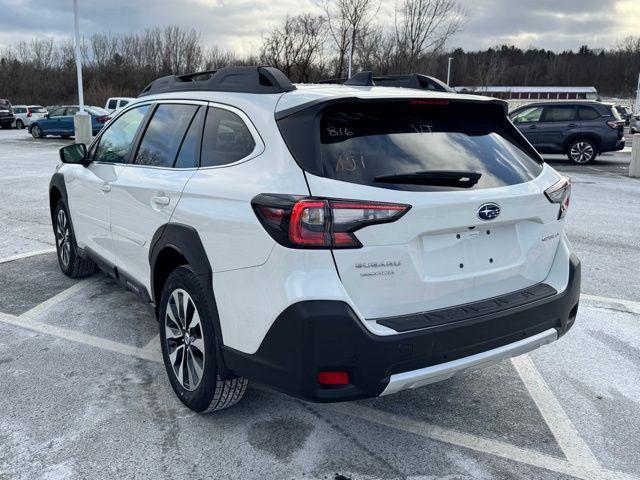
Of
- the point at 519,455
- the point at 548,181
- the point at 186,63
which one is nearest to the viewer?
the point at 519,455

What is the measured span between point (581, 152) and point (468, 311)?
53.5 ft

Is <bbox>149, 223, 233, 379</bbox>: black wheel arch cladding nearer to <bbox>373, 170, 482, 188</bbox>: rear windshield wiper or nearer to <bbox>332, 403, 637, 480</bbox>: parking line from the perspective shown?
<bbox>332, 403, 637, 480</bbox>: parking line

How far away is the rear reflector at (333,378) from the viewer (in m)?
2.36

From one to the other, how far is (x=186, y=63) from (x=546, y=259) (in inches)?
2765

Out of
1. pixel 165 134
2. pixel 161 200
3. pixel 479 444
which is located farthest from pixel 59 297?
pixel 479 444

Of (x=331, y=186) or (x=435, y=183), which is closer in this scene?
(x=331, y=186)

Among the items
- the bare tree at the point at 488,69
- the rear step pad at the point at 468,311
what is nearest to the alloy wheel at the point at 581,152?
the rear step pad at the point at 468,311

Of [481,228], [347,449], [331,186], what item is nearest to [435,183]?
[481,228]

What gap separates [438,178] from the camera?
2570mm

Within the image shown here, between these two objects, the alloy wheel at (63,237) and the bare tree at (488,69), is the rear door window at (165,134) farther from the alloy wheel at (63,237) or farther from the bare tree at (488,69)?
the bare tree at (488,69)

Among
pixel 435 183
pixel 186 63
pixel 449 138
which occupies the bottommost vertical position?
pixel 435 183

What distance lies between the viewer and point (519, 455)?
280 cm

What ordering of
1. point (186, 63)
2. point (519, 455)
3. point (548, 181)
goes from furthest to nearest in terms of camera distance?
point (186, 63) < point (548, 181) < point (519, 455)

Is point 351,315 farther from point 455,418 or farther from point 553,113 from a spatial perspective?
point 553,113
